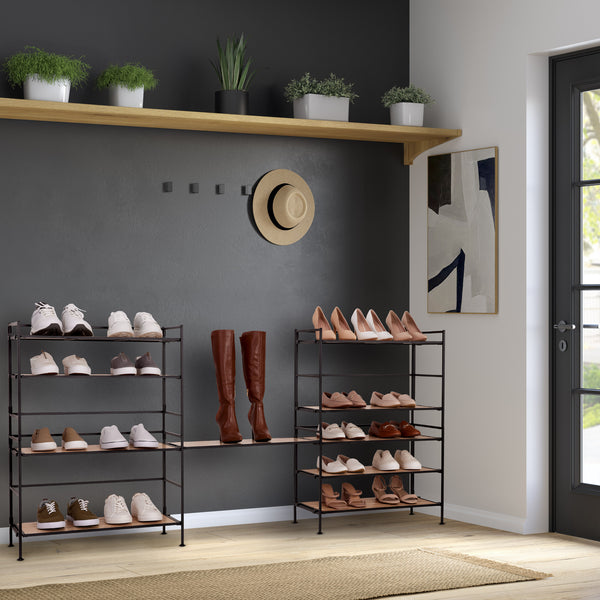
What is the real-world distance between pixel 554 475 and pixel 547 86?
1929 millimetres

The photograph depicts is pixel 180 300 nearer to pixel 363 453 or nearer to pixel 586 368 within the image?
pixel 363 453

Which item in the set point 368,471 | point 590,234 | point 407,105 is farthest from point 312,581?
point 407,105

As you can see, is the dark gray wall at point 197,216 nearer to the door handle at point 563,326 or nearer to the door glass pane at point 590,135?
the door handle at point 563,326

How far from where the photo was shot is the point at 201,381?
4.95 metres

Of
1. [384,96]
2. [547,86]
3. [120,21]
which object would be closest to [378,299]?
[384,96]

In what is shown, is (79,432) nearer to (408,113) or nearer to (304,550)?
(304,550)

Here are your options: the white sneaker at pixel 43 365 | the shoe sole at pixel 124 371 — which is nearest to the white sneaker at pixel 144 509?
the shoe sole at pixel 124 371

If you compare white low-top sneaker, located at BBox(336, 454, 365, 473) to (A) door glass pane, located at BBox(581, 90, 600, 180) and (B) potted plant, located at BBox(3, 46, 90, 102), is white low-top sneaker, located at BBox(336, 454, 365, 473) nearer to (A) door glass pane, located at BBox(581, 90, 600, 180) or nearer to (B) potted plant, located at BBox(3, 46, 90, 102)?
(A) door glass pane, located at BBox(581, 90, 600, 180)

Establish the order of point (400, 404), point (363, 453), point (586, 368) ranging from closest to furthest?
point (586, 368)
point (400, 404)
point (363, 453)

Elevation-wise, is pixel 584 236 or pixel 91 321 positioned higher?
pixel 584 236

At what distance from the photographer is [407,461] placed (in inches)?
197

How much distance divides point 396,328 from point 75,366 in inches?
65.8

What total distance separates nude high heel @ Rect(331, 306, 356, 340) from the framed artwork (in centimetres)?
62

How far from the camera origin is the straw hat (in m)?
5.10
